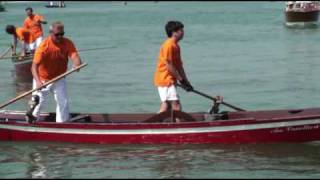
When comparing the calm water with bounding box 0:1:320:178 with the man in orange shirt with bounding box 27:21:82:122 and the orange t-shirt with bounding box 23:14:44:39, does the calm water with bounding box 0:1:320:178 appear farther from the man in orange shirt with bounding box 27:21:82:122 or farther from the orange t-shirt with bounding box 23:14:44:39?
the orange t-shirt with bounding box 23:14:44:39

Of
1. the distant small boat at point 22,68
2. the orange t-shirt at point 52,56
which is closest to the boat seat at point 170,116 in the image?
the orange t-shirt at point 52,56

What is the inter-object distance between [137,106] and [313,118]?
5.92 m

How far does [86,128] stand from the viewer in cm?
1208

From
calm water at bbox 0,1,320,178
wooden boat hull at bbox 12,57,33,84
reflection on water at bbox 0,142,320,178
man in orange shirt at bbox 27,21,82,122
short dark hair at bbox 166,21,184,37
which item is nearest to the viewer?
reflection on water at bbox 0,142,320,178

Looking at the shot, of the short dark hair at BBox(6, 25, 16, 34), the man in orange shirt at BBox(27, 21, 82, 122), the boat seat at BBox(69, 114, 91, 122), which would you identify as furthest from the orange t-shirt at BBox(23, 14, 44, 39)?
the man in orange shirt at BBox(27, 21, 82, 122)

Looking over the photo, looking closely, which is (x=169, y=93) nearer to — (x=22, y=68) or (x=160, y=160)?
(x=160, y=160)

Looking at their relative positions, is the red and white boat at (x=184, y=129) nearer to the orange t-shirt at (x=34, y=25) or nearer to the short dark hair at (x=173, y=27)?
the short dark hair at (x=173, y=27)

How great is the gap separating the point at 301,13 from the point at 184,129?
153ft

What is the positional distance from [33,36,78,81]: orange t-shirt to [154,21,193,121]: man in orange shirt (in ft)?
4.78

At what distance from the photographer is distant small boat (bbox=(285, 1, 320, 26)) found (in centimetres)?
5666

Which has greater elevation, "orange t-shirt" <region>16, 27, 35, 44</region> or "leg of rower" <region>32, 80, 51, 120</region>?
"orange t-shirt" <region>16, 27, 35, 44</region>

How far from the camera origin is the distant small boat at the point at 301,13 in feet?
186

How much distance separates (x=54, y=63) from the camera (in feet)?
39.1

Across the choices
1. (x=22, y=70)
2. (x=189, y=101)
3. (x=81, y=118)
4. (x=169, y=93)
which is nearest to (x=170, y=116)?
(x=169, y=93)
